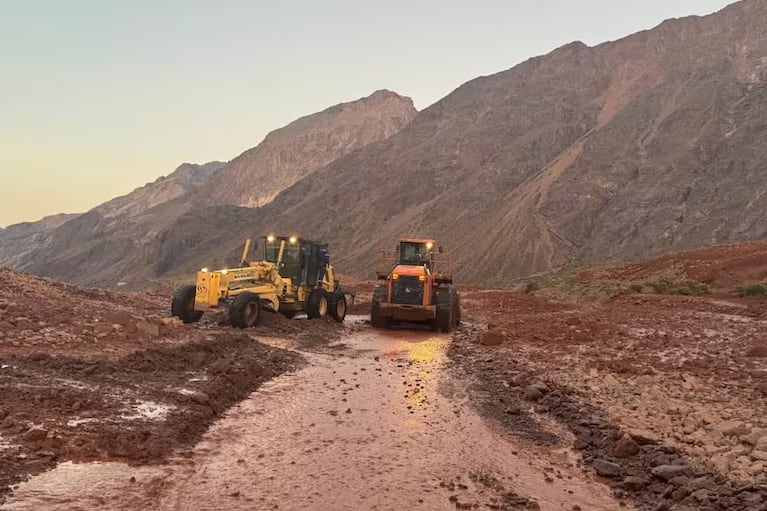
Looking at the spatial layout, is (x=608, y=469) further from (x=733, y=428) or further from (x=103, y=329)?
(x=103, y=329)

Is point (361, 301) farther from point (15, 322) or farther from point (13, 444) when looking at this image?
point (13, 444)

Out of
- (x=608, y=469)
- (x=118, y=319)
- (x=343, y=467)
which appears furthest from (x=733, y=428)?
(x=118, y=319)

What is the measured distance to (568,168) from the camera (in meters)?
65.8

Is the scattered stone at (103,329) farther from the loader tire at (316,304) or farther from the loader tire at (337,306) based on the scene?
the loader tire at (337,306)

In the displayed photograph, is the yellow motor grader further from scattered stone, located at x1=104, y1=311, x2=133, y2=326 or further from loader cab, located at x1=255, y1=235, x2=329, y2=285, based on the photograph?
scattered stone, located at x1=104, y1=311, x2=133, y2=326

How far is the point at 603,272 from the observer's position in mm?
35062

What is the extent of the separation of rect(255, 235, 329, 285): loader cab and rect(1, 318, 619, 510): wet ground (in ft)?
31.7

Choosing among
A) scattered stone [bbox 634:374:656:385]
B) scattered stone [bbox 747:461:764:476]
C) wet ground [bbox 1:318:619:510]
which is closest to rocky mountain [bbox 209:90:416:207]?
scattered stone [bbox 634:374:656:385]

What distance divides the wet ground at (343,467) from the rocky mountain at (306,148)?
4090 inches

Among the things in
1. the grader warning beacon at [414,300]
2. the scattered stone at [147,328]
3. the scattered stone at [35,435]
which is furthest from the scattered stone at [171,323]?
the scattered stone at [35,435]

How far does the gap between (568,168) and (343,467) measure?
2492 inches

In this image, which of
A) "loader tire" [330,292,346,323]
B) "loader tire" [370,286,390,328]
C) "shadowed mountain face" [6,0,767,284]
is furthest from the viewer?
"shadowed mountain face" [6,0,767,284]

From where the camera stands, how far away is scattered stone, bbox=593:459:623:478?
7012mm

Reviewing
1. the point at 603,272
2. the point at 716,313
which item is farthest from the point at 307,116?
the point at 716,313
